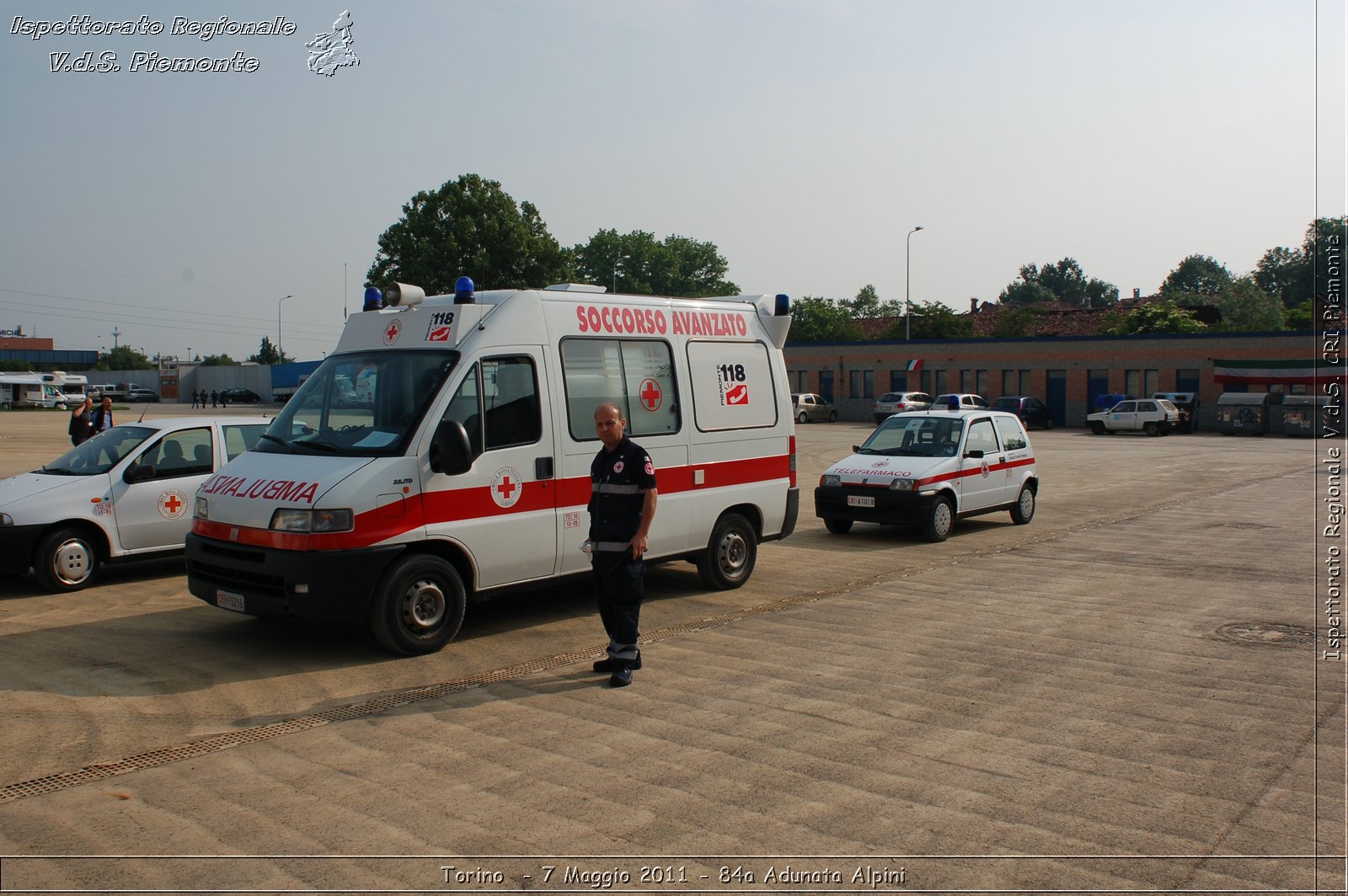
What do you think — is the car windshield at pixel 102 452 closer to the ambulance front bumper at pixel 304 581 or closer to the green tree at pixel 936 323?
the ambulance front bumper at pixel 304 581

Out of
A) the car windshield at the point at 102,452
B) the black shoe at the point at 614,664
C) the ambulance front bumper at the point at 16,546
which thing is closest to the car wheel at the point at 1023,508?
the black shoe at the point at 614,664

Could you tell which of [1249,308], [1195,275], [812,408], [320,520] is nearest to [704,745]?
[320,520]

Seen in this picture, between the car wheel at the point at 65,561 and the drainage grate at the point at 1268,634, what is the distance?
10269 millimetres

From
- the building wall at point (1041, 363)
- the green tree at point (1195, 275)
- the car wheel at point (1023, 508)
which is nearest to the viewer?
the car wheel at point (1023, 508)

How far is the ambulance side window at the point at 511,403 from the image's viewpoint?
7.88 m

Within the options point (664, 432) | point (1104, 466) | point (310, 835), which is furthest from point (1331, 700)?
point (1104, 466)

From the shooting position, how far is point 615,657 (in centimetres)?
682

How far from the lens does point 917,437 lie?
47.2 feet

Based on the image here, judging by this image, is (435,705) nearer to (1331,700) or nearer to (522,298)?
(522,298)

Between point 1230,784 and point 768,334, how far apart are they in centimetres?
659

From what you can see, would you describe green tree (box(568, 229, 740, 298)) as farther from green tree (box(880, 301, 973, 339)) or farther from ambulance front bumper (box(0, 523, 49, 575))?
ambulance front bumper (box(0, 523, 49, 575))

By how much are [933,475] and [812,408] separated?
44.9 m

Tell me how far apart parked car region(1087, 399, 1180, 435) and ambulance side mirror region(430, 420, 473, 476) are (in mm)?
42425

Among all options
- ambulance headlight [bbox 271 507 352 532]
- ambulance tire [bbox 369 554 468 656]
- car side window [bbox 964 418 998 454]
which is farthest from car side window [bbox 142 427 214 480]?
car side window [bbox 964 418 998 454]
